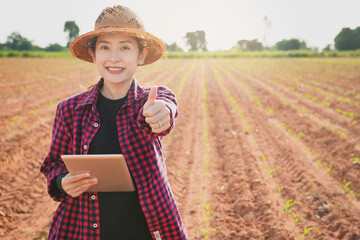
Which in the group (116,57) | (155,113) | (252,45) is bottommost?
(155,113)

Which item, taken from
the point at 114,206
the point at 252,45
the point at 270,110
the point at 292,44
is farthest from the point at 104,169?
the point at 252,45

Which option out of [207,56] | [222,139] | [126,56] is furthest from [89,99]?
[207,56]

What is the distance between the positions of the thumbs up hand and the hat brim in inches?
15.2

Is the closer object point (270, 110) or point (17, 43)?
point (270, 110)

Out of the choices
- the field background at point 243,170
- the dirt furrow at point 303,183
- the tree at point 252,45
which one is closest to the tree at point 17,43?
the field background at point 243,170

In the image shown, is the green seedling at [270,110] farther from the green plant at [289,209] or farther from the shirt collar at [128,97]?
the shirt collar at [128,97]

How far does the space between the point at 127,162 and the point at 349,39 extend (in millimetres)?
66760

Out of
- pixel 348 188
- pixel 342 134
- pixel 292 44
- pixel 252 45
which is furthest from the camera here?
pixel 252 45

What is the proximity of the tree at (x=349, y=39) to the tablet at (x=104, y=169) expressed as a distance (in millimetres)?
66741

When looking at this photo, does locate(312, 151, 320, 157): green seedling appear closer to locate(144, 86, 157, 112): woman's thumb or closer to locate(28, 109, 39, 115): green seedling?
locate(144, 86, 157, 112): woman's thumb

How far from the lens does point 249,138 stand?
5883 millimetres

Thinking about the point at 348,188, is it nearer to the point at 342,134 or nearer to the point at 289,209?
the point at 289,209

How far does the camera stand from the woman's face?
134 centimetres

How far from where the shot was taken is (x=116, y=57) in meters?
1.32
